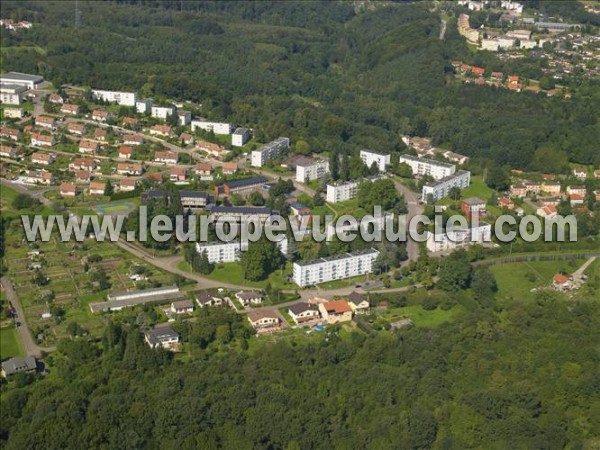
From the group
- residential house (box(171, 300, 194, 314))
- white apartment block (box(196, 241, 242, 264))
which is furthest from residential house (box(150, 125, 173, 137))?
residential house (box(171, 300, 194, 314))

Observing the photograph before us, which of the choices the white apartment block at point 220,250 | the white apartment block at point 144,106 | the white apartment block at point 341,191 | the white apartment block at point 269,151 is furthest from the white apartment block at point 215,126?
the white apartment block at point 220,250

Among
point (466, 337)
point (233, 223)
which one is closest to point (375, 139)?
point (233, 223)

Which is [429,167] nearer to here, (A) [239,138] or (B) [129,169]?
(A) [239,138]

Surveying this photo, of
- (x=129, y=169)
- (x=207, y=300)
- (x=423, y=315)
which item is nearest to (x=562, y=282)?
(x=423, y=315)

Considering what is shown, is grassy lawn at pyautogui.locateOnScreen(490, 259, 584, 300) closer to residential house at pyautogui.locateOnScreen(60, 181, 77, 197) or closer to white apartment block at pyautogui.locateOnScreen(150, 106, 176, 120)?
residential house at pyautogui.locateOnScreen(60, 181, 77, 197)

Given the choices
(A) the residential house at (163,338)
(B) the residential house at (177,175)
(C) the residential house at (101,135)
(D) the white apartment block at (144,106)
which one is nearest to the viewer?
(A) the residential house at (163,338)

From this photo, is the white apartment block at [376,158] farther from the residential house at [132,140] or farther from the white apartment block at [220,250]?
the white apartment block at [220,250]
